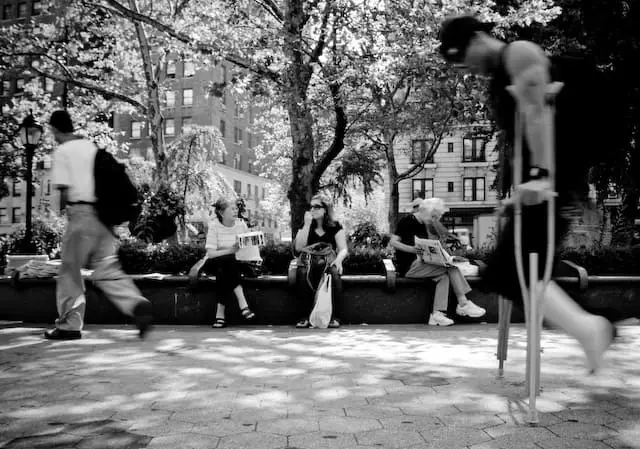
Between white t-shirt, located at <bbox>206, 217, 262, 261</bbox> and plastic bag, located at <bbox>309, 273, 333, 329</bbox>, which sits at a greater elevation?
white t-shirt, located at <bbox>206, 217, 262, 261</bbox>

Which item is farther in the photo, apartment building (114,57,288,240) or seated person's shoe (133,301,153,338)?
apartment building (114,57,288,240)

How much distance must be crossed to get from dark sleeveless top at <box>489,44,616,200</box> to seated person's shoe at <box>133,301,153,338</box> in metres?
2.58

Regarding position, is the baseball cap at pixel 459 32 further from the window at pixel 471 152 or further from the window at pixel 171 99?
the window at pixel 171 99

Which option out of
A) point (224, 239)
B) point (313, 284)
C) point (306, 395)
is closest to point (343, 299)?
point (313, 284)

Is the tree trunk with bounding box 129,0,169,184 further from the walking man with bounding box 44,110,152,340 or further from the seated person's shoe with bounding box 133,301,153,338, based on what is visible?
the seated person's shoe with bounding box 133,301,153,338

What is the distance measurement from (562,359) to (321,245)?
4023mm

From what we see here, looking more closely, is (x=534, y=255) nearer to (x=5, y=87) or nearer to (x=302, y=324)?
(x=302, y=324)

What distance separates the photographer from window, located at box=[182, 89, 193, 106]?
2532 inches

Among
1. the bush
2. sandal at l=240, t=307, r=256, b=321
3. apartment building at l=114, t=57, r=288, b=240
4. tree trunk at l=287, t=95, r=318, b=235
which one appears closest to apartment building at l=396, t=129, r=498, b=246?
apartment building at l=114, t=57, r=288, b=240

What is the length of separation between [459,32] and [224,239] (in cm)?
604

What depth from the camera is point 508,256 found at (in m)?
3.63

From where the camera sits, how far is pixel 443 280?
347 inches

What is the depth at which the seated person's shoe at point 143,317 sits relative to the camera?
13.8 ft

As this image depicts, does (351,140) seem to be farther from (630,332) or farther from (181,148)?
(630,332)
